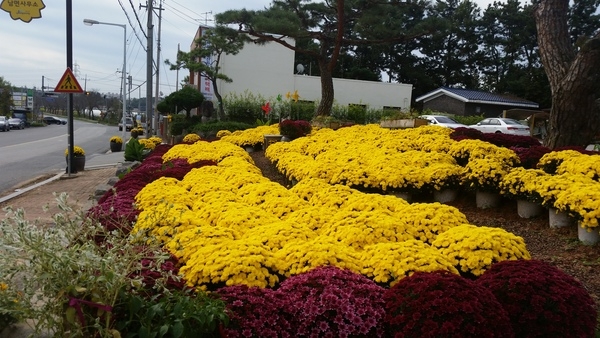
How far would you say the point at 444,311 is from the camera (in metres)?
2.79

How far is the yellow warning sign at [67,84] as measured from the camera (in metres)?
13.4

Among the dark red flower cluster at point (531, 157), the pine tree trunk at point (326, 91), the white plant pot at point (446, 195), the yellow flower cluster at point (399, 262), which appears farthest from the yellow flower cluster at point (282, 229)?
the pine tree trunk at point (326, 91)

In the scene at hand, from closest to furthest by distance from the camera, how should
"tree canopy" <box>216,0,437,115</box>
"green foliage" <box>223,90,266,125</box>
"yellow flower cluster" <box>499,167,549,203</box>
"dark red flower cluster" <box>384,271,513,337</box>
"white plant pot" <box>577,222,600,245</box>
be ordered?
1. "dark red flower cluster" <box>384,271,513,337</box>
2. "white plant pot" <box>577,222,600,245</box>
3. "yellow flower cluster" <box>499,167,549,203</box>
4. "tree canopy" <box>216,0,437,115</box>
5. "green foliage" <box>223,90,266,125</box>

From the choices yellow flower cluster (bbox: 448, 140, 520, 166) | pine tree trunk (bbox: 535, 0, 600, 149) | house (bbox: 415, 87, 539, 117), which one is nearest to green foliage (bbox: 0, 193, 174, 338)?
yellow flower cluster (bbox: 448, 140, 520, 166)

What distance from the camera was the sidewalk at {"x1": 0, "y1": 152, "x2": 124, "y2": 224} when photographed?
9.22 m

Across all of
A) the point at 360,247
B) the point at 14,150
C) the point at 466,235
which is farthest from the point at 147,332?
the point at 14,150

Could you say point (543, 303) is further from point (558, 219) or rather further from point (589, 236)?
point (558, 219)

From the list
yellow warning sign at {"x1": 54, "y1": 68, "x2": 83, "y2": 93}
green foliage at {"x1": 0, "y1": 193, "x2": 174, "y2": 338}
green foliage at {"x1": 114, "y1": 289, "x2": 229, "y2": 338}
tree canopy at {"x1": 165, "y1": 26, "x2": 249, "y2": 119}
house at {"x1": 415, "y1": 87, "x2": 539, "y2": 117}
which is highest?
tree canopy at {"x1": 165, "y1": 26, "x2": 249, "y2": 119}

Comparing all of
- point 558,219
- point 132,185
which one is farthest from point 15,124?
point 558,219

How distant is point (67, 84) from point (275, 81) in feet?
69.6

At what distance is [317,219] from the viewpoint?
493cm

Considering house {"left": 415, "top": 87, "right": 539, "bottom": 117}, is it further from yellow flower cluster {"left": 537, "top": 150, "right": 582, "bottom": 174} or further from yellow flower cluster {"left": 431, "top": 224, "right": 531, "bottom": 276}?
yellow flower cluster {"left": 431, "top": 224, "right": 531, "bottom": 276}

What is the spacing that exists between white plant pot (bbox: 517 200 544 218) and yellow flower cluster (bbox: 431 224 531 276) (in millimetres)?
2223

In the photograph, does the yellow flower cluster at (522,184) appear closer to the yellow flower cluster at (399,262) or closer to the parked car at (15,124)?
the yellow flower cluster at (399,262)
